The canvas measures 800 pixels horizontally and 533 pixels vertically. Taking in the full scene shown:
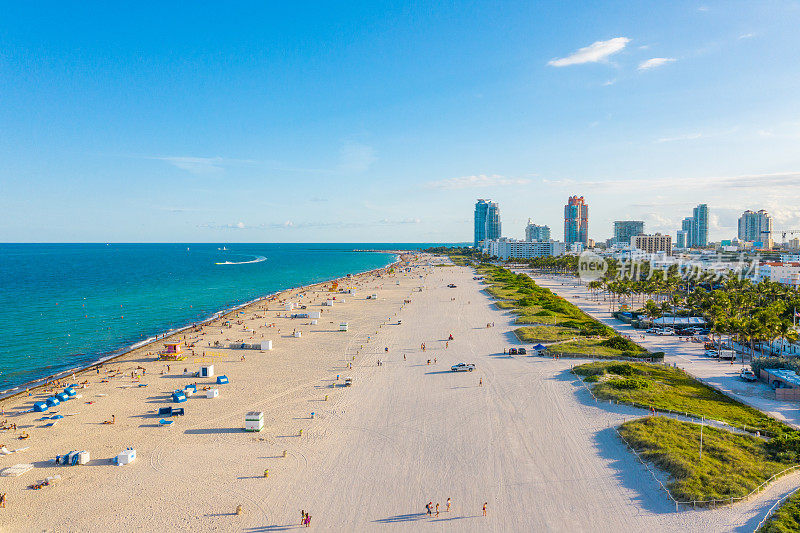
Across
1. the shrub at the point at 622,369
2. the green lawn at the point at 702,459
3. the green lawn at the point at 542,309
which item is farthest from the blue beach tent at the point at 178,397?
the green lawn at the point at 542,309

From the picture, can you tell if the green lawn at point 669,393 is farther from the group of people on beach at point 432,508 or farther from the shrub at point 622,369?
the group of people on beach at point 432,508

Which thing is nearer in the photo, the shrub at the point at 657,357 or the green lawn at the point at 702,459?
the green lawn at the point at 702,459

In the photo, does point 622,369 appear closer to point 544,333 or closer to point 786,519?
point 544,333

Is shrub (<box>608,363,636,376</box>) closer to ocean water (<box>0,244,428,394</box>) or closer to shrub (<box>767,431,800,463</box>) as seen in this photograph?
shrub (<box>767,431,800,463</box>)

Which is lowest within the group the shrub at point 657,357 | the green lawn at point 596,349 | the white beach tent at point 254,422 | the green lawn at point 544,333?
the white beach tent at point 254,422

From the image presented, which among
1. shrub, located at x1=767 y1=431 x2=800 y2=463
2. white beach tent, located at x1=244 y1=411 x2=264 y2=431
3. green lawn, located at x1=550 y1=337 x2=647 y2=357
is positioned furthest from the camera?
green lawn, located at x1=550 y1=337 x2=647 y2=357

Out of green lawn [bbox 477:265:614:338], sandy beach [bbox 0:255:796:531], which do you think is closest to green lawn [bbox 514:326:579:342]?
green lawn [bbox 477:265:614:338]

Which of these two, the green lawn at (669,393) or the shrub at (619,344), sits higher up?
the shrub at (619,344)
